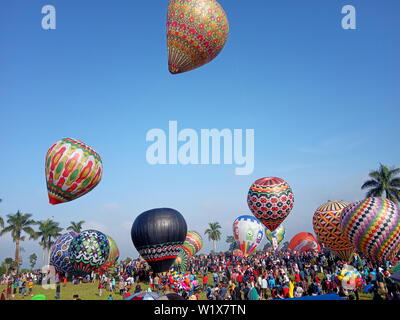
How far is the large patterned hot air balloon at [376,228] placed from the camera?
2048cm

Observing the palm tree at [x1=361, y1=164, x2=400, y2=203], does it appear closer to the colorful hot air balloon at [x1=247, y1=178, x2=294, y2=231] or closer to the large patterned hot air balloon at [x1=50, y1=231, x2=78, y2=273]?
the colorful hot air balloon at [x1=247, y1=178, x2=294, y2=231]

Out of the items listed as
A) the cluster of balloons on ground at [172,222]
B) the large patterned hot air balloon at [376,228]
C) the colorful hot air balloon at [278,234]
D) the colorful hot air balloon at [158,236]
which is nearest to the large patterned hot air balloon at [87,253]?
the cluster of balloons on ground at [172,222]

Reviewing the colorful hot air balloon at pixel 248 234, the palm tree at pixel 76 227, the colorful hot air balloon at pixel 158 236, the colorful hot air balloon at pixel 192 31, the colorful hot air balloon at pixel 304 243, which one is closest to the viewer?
the colorful hot air balloon at pixel 192 31

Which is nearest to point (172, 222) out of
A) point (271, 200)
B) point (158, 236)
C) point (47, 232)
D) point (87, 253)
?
point (158, 236)

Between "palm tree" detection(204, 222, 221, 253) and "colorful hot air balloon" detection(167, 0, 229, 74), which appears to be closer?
"colorful hot air balloon" detection(167, 0, 229, 74)

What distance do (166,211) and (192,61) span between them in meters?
11.5

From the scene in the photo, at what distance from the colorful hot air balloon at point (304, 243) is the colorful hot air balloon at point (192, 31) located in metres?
28.7

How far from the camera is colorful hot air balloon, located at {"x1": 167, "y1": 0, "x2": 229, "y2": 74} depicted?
798 inches

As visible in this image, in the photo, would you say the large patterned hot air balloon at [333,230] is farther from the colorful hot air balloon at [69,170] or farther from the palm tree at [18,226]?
the palm tree at [18,226]

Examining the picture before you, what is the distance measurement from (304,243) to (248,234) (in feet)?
24.9

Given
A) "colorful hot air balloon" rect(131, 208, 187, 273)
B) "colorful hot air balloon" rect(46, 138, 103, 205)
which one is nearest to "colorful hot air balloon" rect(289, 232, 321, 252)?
"colorful hot air balloon" rect(131, 208, 187, 273)

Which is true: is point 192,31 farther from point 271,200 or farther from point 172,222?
point 271,200

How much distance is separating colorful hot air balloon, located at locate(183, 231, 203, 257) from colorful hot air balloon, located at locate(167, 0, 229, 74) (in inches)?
995
